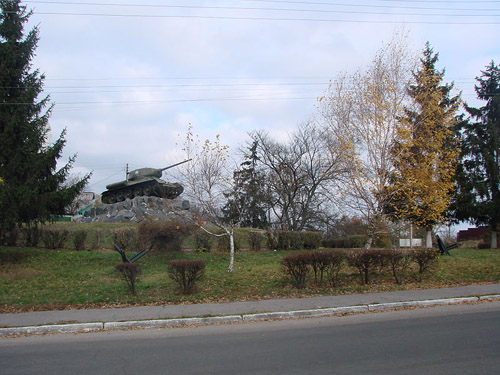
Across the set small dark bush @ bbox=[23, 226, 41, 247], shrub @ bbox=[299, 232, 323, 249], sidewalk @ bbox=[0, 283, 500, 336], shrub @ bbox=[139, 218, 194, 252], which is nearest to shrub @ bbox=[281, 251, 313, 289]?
sidewalk @ bbox=[0, 283, 500, 336]

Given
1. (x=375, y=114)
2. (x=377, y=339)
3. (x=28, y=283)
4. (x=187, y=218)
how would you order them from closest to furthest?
1. (x=377, y=339)
2. (x=28, y=283)
3. (x=375, y=114)
4. (x=187, y=218)

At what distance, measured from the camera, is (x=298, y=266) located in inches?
475

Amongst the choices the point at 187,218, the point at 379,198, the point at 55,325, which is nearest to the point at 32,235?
the point at 187,218

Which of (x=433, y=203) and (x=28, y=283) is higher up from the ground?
(x=433, y=203)

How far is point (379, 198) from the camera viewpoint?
1667cm

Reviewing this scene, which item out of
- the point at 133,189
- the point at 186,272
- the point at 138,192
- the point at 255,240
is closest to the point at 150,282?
the point at 186,272

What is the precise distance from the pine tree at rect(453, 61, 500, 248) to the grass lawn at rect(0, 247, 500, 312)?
15.1m

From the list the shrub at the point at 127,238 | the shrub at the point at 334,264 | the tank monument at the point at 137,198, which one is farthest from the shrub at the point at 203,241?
the shrub at the point at 334,264

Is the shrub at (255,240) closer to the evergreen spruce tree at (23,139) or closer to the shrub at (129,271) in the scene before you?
the evergreen spruce tree at (23,139)

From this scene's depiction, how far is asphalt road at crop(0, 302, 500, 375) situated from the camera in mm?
5457

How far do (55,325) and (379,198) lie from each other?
12635mm

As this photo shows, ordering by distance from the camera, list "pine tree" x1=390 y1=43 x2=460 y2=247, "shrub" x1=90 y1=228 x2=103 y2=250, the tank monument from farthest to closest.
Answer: the tank monument, "shrub" x1=90 y1=228 x2=103 y2=250, "pine tree" x1=390 y1=43 x2=460 y2=247

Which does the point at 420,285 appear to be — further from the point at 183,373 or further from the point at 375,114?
the point at 183,373

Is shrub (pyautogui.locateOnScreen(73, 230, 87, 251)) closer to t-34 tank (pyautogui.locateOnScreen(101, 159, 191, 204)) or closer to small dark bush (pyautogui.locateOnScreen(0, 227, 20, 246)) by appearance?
small dark bush (pyautogui.locateOnScreen(0, 227, 20, 246))
